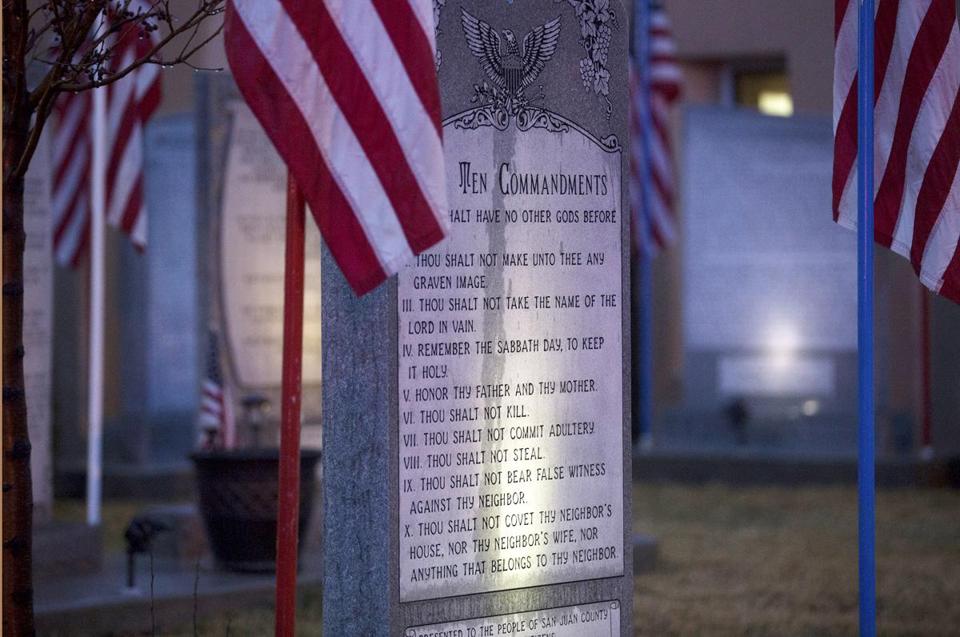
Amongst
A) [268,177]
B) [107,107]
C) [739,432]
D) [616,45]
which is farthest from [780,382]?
[616,45]

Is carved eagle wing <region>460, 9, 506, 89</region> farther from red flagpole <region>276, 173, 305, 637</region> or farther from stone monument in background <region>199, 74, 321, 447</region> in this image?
stone monument in background <region>199, 74, 321, 447</region>

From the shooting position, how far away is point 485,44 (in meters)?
5.77

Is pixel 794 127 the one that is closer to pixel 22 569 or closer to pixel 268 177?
pixel 268 177

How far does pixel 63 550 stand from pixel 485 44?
5.11 m

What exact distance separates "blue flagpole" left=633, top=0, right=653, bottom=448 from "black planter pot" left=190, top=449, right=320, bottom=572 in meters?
7.09

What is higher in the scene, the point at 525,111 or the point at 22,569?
the point at 525,111

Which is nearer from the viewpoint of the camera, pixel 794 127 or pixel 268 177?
pixel 268 177

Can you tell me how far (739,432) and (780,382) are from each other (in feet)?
1.93

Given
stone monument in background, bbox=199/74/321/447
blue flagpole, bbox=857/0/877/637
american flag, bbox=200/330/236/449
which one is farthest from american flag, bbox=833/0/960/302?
american flag, bbox=200/330/236/449

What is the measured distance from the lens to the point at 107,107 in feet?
36.3

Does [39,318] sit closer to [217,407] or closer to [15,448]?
[217,407]

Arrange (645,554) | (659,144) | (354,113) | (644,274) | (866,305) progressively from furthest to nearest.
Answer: (644,274) → (659,144) → (645,554) → (866,305) → (354,113)

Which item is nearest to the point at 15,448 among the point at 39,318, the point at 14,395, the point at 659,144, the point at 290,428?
the point at 14,395

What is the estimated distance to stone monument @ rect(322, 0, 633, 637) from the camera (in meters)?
5.47
